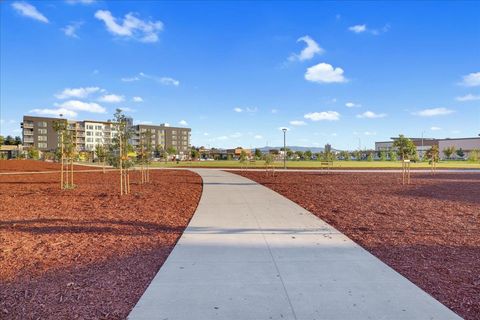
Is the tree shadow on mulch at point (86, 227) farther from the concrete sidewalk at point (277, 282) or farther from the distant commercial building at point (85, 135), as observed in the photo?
the distant commercial building at point (85, 135)

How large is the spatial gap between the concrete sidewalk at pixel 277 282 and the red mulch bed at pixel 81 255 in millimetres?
410

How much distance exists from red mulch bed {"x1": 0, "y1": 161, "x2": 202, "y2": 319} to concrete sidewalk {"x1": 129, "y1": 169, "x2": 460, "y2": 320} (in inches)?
16.2

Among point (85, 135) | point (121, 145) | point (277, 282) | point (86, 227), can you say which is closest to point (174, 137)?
point (85, 135)

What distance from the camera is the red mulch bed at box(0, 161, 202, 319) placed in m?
3.68

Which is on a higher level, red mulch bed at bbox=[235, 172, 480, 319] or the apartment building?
the apartment building

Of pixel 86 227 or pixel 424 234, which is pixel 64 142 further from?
pixel 424 234

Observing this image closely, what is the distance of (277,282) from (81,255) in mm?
3443

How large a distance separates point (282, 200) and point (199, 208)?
139 inches

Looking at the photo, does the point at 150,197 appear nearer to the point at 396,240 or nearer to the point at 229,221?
the point at 229,221

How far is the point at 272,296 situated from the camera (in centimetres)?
385

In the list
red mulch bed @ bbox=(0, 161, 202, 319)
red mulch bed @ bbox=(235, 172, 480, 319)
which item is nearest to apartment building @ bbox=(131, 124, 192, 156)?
red mulch bed @ bbox=(0, 161, 202, 319)

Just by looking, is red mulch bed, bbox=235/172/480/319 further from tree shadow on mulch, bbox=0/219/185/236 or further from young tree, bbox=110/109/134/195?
young tree, bbox=110/109/134/195

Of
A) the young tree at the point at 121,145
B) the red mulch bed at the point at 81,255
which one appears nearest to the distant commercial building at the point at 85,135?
the young tree at the point at 121,145

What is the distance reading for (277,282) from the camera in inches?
167
